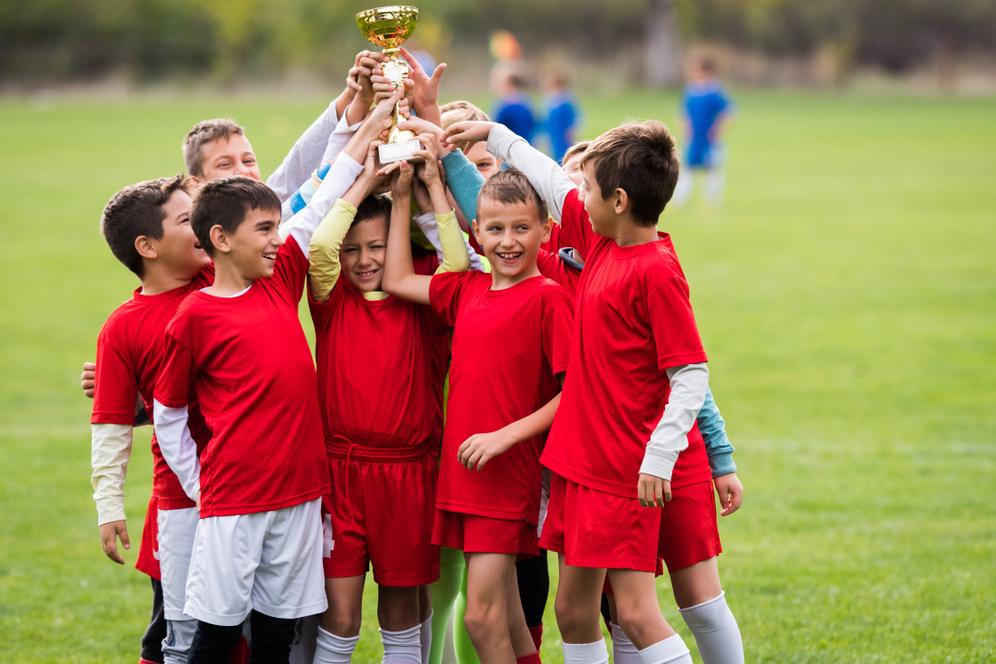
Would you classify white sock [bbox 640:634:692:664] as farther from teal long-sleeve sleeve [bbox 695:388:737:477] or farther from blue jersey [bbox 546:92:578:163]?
blue jersey [bbox 546:92:578:163]

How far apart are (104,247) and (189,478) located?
12600mm

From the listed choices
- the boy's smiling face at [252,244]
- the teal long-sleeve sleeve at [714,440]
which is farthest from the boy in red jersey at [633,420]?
the boy's smiling face at [252,244]

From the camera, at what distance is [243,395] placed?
332 cm

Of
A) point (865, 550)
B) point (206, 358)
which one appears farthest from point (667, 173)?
point (865, 550)

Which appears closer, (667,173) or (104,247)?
(667,173)

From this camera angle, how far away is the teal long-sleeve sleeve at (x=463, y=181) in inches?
143

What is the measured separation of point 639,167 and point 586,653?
134 cm

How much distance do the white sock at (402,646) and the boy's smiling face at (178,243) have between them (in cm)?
122

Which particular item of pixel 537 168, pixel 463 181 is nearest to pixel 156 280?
pixel 463 181

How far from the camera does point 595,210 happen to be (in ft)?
10.7

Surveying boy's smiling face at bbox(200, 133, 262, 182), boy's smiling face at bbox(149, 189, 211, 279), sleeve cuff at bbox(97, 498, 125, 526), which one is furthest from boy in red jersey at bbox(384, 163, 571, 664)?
boy's smiling face at bbox(200, 133, 262, 182)

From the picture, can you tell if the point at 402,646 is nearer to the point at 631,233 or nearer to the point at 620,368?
the point at 620,368

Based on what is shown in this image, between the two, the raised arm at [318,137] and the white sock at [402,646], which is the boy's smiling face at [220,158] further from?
the white sock at [402,646]

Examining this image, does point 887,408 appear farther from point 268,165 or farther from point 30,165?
point 30,165
